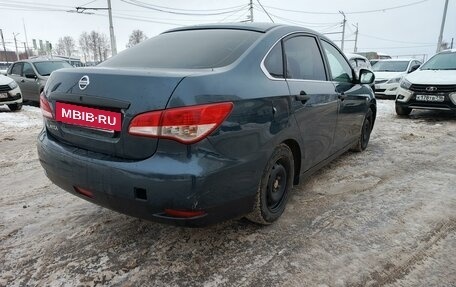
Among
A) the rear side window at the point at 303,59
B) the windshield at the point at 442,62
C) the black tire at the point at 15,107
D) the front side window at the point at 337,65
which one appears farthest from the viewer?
the black tire at the point at 15,107

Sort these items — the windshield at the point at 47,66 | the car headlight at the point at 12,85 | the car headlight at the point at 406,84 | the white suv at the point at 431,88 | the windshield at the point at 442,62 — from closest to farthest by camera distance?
1. the white suv at the point at 431,88
2. the car headlight at the point at 406,84
3. the windshield at the point at 442,62
4. the car headlight at the point at 12,85
5. the windshield at the point at 47,66

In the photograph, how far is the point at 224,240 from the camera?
268 centimetres

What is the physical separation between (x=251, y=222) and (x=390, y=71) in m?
12.9

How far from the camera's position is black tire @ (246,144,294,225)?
2613 millimetres

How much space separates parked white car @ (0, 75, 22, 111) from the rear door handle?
933cm

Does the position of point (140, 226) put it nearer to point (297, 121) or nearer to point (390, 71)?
point (297, 121)

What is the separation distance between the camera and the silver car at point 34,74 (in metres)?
10.9

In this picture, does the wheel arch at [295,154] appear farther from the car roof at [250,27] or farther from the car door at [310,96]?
the car roof at [250,27]

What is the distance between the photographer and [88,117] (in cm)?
229

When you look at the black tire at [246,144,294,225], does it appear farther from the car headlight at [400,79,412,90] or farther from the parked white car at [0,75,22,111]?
the parked white car at [0,75,22,111]

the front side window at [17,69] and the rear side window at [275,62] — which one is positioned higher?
the rear side window at [275,62]

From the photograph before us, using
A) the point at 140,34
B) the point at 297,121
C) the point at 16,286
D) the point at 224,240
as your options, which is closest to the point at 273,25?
the point at 297,121

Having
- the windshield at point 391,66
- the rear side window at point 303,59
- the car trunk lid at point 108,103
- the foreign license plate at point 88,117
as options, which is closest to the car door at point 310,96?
the rear side window at point 303,59

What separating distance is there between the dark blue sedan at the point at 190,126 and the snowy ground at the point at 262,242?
0.33m
